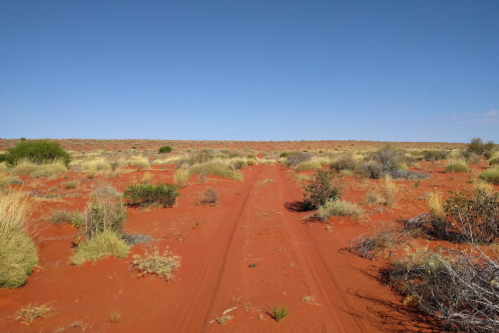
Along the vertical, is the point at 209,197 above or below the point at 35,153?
below

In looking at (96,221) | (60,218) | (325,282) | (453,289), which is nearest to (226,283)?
(325,282)

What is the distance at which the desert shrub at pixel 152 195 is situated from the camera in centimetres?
1088

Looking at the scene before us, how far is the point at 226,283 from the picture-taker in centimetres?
537

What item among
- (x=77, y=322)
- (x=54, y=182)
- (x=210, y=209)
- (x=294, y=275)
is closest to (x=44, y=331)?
(x=77, y=322)

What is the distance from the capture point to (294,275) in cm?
566

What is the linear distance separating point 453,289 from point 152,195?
995cm

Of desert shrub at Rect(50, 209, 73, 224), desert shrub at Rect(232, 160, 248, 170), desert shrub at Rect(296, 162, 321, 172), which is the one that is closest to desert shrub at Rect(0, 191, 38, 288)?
desert shrub at Rect(50, 209, 73, 224)

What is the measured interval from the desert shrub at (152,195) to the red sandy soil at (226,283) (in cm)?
141

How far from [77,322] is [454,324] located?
209 inches

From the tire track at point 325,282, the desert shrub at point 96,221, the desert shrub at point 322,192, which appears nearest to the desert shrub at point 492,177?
the desert shrub at point 322,192

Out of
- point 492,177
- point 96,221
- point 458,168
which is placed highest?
point 458,168

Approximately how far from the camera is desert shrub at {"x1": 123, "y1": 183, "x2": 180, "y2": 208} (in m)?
10.9

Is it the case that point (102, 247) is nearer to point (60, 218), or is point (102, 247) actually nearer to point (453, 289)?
point (60, 218)

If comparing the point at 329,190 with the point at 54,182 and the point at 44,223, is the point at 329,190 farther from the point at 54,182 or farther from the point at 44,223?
the point at 54,182
